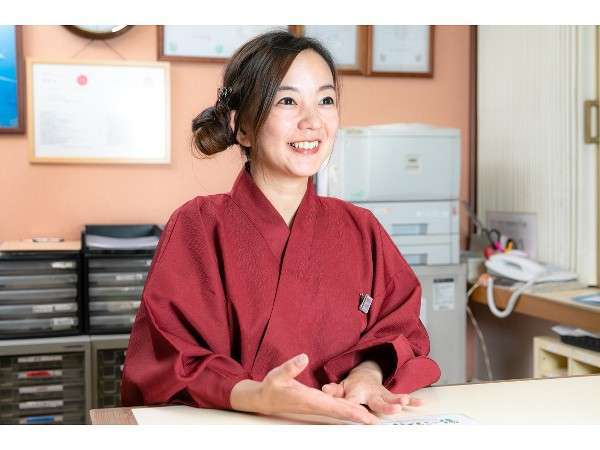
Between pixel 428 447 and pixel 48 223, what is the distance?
2.57 m

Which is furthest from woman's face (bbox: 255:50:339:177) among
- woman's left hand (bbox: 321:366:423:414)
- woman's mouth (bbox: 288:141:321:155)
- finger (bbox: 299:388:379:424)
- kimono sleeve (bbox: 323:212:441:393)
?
finger (bbox: 299:388:379:424)

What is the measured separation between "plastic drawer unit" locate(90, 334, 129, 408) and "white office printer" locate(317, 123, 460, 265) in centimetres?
97

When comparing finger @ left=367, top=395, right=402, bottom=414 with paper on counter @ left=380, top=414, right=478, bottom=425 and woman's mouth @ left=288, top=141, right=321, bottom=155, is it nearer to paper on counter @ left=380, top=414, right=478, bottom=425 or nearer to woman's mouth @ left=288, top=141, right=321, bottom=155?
paper on counter @ left=380, top=414, right=478, bottom=425

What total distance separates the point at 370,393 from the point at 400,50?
2623mm

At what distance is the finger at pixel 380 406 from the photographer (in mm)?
1188

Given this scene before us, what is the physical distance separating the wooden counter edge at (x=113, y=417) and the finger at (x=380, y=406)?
362 mm

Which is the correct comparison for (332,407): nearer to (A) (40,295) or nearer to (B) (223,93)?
(B) (223,93)

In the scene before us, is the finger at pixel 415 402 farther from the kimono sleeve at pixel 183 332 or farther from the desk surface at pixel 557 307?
the desk surface at pixel 557 307

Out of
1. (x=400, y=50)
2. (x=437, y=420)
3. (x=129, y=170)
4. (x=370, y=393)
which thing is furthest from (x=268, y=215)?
(x=400, y=50)

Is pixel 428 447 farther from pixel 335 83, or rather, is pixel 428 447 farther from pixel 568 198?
pixel 568 198

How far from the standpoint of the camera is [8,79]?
10.4 feet

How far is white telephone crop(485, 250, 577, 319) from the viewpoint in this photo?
298 centimetres

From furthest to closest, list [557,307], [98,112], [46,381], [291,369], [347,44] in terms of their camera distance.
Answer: [347,44]
[98,112]
[46,381]
[557,307]
[291,369]

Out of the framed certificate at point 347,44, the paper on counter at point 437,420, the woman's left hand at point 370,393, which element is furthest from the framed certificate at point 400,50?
the paper on counter at point 437,420
